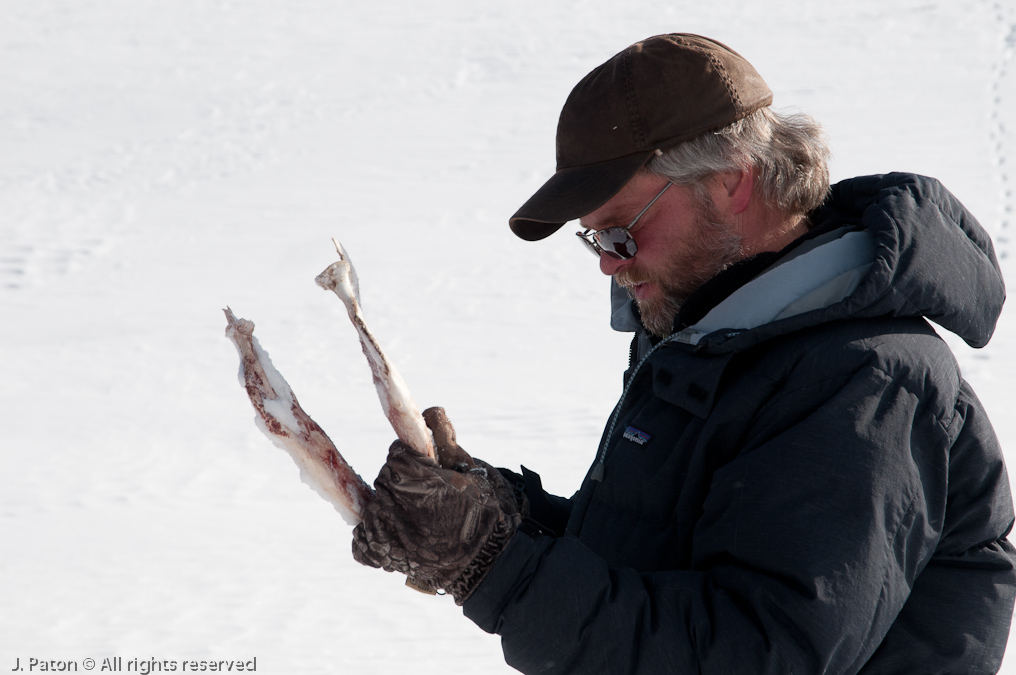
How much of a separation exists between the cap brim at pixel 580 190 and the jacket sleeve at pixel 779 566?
17.6 inches

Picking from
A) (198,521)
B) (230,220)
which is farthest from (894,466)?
(230,220)

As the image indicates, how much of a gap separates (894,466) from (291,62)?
9.54 metres

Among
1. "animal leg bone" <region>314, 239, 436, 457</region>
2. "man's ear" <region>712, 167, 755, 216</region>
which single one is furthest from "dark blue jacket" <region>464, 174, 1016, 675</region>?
"animal leg bone" <region>314, 239, 436, 457</region>

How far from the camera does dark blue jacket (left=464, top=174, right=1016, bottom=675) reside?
1.21m

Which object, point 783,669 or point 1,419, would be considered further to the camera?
point 1,419

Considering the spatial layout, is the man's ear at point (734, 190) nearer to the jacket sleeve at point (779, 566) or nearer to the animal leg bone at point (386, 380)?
the jacket sleeve at point (779, 566)

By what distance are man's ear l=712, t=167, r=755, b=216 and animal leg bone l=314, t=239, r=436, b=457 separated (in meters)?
0.62

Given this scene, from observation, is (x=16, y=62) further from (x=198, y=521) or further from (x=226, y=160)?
(x=198, y=521)

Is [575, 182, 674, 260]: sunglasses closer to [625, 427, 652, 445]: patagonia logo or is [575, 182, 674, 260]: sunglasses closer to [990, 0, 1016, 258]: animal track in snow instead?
[625, 427, 652, 445]: patagonia logo

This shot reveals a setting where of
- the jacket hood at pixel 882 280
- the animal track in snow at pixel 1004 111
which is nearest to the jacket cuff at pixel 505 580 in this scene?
the jacket hood at pixel 882 280

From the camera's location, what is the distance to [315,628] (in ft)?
11.9

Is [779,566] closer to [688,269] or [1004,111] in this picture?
[688,269]

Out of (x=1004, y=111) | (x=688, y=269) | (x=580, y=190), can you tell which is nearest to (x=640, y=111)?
(x=580, y=190)

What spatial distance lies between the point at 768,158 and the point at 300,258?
5585 millimetres
